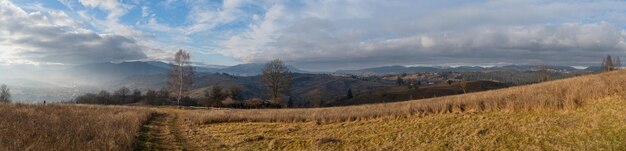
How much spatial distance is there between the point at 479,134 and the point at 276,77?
55.6m

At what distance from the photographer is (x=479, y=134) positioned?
36.8 feet

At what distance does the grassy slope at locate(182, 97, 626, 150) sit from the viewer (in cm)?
947

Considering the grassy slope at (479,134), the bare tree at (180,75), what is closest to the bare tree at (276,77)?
the bare tree at (180,75)

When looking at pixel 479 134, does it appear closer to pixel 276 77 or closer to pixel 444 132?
pixel 444 132

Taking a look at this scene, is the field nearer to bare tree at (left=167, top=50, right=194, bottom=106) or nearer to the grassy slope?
the grassy slope

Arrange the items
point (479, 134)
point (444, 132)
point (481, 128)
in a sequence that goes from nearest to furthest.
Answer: point (479, 134), point (481, 128), point (444, 132)

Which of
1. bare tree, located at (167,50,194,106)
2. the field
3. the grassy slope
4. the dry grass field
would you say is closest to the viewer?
the grassy slope

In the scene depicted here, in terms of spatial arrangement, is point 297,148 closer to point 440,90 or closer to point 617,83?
point 617,83

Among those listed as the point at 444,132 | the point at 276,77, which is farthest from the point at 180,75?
the point at 444,132

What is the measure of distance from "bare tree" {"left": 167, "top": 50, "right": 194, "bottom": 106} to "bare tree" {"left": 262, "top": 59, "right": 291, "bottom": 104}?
11566 mm

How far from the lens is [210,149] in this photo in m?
13.3

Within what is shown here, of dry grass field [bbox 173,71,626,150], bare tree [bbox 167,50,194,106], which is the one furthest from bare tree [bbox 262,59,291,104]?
dry grass field [bbox 173,71,626,150]

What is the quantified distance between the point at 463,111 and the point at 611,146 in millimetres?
7591

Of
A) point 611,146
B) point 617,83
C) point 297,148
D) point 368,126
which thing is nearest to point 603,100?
point 617,83
